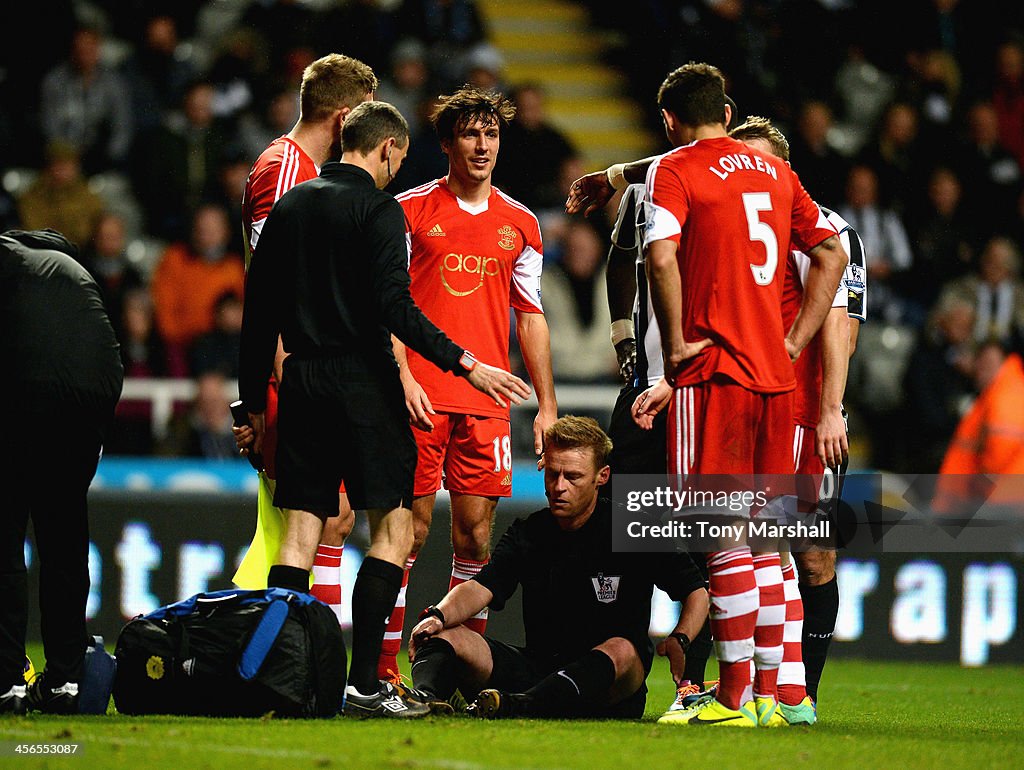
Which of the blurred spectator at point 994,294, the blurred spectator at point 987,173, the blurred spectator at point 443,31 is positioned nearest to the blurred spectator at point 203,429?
the blurred spectator at point 443,31

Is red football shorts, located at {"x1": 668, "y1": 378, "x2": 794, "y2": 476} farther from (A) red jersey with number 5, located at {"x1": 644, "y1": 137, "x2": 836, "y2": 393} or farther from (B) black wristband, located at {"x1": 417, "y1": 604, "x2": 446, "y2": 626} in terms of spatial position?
(B) black wristband, located at {"x1": 417, "y1": 604, "x2": 446, "y2": 626}

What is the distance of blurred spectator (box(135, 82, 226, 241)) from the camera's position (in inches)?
475

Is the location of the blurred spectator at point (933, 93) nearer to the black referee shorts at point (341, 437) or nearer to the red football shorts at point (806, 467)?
the red football shorts at point (806, 467)

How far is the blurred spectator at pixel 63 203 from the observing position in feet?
38.9

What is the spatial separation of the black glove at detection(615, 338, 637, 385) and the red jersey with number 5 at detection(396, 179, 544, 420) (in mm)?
471

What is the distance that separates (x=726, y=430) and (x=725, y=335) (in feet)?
1.05

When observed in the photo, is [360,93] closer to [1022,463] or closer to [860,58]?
[1022,463]

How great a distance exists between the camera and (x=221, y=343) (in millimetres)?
11164

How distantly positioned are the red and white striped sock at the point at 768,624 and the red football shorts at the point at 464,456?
124 cm

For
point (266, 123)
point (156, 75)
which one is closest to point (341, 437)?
point (266, 123)

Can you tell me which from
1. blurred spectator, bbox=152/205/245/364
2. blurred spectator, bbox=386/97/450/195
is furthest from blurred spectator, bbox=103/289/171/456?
blurred spectator, bbox=386/97/450/195

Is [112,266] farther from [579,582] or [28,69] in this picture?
[579,582]

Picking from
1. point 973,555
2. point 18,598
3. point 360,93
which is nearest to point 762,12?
point 973,555

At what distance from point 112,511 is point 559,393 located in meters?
3.28
